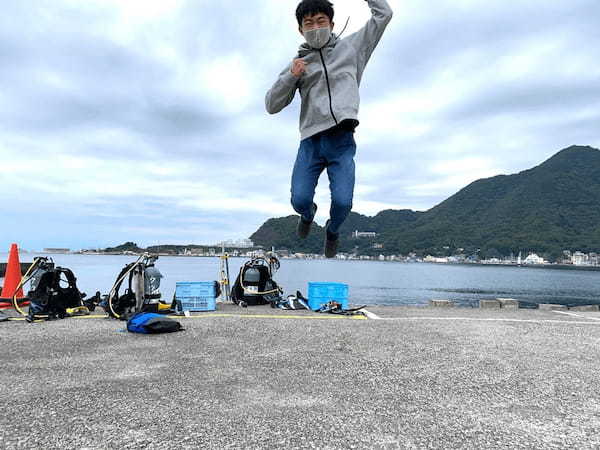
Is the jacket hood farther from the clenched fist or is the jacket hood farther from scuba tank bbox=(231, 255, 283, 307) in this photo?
scuba tank bbox=(231, 255, 283, 307)

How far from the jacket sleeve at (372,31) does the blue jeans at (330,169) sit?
78cm

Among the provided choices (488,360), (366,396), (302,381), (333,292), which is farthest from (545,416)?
(333,292)

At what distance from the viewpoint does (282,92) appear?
141 inches

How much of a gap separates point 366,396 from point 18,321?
618cm

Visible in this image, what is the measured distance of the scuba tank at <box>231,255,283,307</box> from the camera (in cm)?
959

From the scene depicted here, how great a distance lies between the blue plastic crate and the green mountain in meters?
102

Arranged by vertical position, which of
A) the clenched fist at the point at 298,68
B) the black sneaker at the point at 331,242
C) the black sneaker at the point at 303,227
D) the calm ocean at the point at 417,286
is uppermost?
the clenched fist at the point at 298,68

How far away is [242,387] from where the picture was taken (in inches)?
120

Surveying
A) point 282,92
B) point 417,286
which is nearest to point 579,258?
point 417,286

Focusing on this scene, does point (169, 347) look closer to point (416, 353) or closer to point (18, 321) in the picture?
point (416, 353)

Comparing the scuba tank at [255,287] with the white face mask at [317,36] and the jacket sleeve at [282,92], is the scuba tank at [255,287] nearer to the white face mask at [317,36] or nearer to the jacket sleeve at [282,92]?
the jacket sleeve at [282,92]

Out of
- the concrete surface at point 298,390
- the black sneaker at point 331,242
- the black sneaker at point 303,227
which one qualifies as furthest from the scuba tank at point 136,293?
the black sneaker at point 331,242

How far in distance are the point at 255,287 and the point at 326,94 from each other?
22.4ft

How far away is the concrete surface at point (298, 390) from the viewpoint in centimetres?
224
